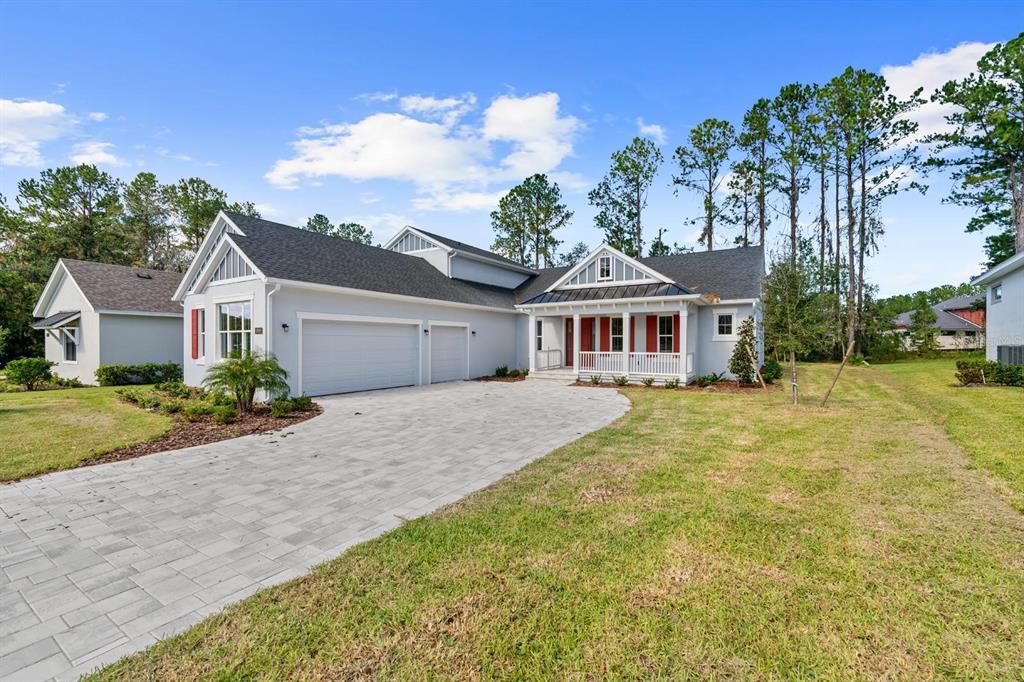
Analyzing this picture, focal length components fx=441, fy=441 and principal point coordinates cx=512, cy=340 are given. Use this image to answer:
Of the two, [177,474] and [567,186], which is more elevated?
[567,186]

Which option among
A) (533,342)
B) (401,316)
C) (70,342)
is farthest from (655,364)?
(70,342)

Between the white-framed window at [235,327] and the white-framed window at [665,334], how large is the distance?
14.0 metres

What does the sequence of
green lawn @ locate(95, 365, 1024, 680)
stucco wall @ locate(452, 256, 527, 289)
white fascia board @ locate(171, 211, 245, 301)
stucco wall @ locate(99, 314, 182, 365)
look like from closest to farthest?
1. green lawn @ locate(95, 365, 1024, 680)
2. white fascia board @ locate(171, 211, 245, 301)
3. stucco wall @ locate(99, 314, 182, 365)
4. stucco wall @ locate(452, 256, 527, 289)

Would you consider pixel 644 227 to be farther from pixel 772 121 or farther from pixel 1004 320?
pixel 1004 320

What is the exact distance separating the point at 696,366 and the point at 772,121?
842 inches

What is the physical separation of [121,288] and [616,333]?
68.1 ft

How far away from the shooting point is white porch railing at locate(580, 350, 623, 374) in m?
16.5

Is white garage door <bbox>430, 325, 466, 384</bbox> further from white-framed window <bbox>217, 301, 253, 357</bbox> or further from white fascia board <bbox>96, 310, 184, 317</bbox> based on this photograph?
white fascia board <bbox>96, 310, 184, 317</bbox>

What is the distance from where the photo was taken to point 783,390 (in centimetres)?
1394

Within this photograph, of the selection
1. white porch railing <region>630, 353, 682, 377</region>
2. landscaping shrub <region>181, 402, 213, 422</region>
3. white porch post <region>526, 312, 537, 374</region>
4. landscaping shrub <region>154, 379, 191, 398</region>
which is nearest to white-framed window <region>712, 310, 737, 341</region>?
white porch railing <region>630, 353, 682, 377</region>

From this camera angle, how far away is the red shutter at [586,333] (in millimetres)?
19219

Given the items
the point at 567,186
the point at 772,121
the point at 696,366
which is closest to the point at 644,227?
the point at 567,186

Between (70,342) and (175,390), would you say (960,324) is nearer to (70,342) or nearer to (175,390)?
(175,390)

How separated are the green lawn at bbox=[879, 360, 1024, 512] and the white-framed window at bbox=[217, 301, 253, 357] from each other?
1480 centimetres
